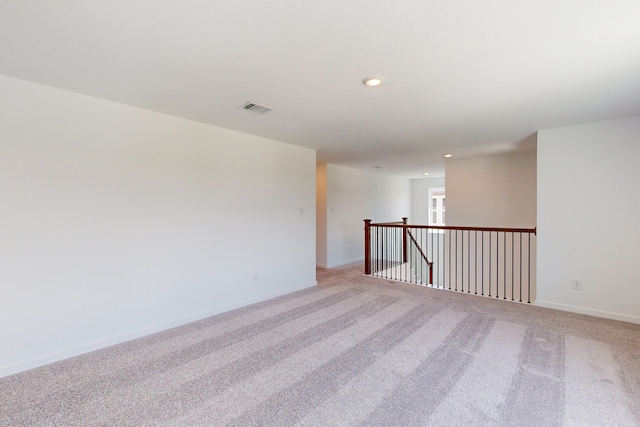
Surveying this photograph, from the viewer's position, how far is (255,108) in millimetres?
3062

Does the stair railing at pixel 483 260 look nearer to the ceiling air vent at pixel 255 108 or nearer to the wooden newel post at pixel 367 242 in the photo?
the wooden newel post at pixel 367 242

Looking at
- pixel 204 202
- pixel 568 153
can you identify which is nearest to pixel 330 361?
pixel 204 202

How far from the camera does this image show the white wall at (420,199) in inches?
370

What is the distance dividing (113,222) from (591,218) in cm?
548

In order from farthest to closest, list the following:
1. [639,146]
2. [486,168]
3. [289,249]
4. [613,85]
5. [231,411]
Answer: [486,168], [289,249], [639,146], [613,85], [231,411]

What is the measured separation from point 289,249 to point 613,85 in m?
4.15

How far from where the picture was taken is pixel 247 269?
4.12 m

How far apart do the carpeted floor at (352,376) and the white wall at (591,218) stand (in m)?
0.33

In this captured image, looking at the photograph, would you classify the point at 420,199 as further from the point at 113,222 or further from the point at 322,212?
the point at 113,222

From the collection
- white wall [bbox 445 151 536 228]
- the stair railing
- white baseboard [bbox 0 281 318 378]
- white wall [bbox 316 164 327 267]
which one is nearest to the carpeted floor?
white baseboard [bbox 0 281 318 378]

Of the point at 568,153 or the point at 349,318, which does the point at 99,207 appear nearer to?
the point at 349,318

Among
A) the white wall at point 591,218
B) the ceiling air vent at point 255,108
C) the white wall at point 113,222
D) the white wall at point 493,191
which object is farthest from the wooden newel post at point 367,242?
the ceiling air vent at point 255,108

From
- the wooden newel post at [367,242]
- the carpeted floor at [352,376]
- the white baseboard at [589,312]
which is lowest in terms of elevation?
the carpeted floor at [352,376]

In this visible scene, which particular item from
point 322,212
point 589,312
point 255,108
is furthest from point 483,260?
point 255,108
